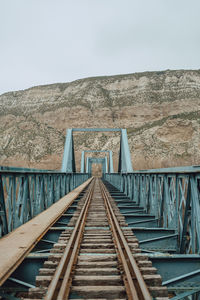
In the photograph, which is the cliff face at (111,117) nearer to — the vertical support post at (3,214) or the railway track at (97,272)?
the railway track at (97,272)

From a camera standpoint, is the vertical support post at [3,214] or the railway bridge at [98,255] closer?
the railway bridge at [98,255]

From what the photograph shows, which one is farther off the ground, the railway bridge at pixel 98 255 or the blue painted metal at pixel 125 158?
the blue painted metal at pixel 125 158

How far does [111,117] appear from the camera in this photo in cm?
7356

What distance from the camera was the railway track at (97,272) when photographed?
2.69 m

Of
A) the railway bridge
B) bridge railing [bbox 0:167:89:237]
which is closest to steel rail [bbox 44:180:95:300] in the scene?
the railway bridge

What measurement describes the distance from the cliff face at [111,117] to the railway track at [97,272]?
43.5 meters

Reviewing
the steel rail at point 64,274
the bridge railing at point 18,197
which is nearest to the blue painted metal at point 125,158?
the bridge railing at point 18,197

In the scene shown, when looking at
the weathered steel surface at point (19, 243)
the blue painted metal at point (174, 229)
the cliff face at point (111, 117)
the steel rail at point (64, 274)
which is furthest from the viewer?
the cliff face at point (111, 117)

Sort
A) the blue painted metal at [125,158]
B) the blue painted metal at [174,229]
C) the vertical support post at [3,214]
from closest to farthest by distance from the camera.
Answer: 1. the blue painted metal at [174,229]
2. the vertical support post at [3,214]
3. the blue painted metal at [125,158]

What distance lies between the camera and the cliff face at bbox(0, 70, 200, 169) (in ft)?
168

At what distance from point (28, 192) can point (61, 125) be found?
7010 cm

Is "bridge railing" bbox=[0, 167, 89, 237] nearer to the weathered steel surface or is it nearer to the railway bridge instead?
the railway bridge

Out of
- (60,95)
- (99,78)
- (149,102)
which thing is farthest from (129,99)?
(60,95)

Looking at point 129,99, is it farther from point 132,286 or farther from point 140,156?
point 132,286
